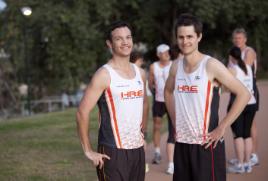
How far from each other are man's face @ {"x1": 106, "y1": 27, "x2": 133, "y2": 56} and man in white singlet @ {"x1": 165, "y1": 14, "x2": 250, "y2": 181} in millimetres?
446

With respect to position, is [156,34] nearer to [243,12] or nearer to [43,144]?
[243,12]

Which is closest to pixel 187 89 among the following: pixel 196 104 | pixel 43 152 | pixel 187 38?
pixel 196 104

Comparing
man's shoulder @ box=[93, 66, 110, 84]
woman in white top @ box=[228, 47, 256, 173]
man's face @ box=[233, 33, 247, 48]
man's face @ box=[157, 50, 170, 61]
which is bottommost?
woman in white top @ box=[228, 47, 256, 173]

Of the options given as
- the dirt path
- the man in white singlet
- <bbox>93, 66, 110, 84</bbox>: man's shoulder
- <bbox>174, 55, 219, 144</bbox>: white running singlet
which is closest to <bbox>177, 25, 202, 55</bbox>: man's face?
the man in white singlet

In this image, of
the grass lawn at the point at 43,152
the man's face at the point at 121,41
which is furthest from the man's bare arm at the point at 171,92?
the grass lawn at the point at 43,152

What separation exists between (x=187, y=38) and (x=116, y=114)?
35.5 inches

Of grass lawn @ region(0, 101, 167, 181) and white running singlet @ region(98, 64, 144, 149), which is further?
grass lawn @ region(0, 101, 167, 181)

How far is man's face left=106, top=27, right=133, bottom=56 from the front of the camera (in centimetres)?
454

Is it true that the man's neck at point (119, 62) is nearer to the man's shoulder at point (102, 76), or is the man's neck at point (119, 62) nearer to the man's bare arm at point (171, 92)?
the man's shoulder at point (102, 76)

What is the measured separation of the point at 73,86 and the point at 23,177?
21393 millimetres

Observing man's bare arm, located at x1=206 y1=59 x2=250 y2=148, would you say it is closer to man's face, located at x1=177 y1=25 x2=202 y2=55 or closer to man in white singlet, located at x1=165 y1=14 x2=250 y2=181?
man in white singlet, located at x1=165 y1=14 x2=250 y2=181

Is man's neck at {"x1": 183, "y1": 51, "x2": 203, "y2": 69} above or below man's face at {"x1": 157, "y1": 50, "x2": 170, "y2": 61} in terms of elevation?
below

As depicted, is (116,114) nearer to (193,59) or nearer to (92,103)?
(92,103)

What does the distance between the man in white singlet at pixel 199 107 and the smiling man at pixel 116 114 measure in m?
0.39
